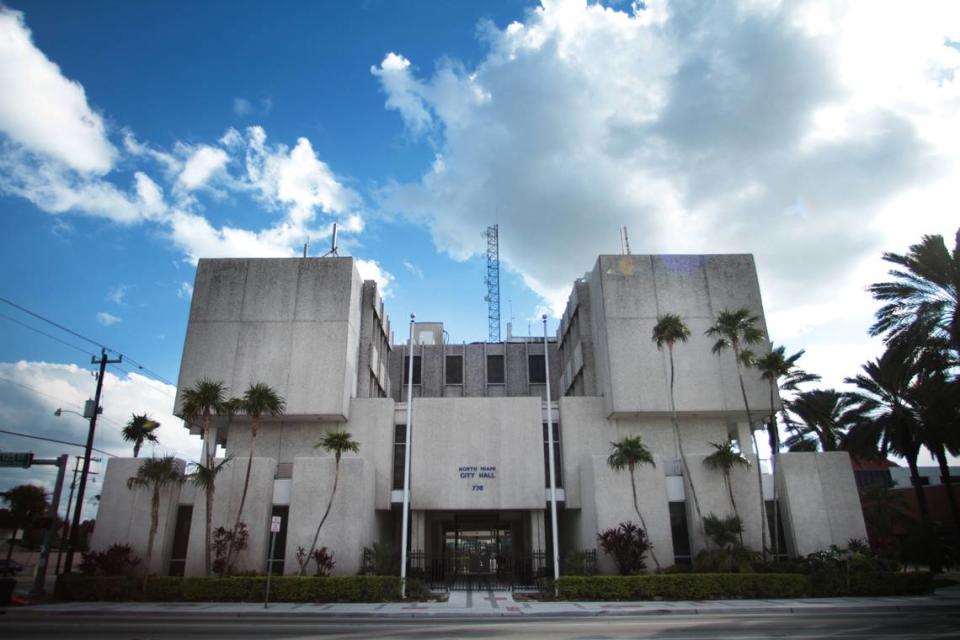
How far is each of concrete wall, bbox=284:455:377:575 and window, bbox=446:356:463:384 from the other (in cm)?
2006

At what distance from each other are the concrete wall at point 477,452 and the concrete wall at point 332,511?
4515 millimetres

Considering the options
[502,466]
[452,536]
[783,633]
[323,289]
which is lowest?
[783,633]

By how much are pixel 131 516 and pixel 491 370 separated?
1134 inches

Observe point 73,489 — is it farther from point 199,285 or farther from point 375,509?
point 375,509

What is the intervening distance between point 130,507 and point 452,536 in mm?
18842

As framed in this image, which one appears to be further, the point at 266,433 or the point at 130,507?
the point at 266,433

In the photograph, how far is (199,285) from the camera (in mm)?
37469

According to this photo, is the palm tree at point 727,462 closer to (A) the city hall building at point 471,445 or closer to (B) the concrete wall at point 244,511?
(A) the city hall building at point 471,445

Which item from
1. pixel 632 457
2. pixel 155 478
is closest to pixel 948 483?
pixel 632 457

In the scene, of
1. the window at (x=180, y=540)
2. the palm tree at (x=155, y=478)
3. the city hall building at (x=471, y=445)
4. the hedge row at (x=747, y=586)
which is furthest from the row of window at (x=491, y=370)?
the hedge row at (x=747, y=586)

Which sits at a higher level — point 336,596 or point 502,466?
point 502,466

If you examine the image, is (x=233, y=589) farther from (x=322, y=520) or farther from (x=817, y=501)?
(x=817, y=501)

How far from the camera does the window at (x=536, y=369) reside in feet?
166

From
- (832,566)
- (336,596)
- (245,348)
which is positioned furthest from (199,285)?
(832,566)
